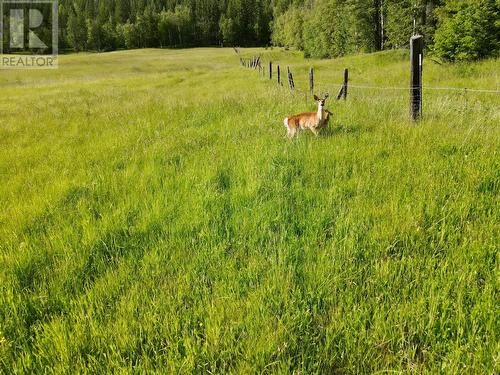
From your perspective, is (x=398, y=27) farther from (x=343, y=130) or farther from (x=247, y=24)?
(x=247, y=24)

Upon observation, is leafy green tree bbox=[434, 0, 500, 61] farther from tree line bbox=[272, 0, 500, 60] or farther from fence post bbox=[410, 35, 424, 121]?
fence post bbox=[410, 35, 424, 121]

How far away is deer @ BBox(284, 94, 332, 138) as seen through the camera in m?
6.75

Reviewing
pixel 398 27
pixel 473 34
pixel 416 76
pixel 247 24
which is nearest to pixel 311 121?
pixel 416 76

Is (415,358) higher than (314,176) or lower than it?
lower

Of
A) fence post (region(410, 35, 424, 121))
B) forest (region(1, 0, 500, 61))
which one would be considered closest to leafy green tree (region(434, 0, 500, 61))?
forest (region(1, 0, 500, 61))

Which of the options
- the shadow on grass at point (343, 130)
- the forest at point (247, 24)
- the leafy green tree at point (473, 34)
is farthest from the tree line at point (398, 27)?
the shadow on grass at point (343, 130)

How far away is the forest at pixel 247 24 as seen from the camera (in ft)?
145

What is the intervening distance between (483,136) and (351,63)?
28.5 metres

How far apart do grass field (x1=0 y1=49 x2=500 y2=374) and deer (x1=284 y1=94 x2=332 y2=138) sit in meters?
0.61

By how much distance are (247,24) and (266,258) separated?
14492 centimetres

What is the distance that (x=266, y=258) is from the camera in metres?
3.08

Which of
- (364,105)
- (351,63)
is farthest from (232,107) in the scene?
(351,63)

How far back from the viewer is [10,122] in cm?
1264

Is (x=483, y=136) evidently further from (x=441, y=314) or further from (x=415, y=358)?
(x=415, y=358)
